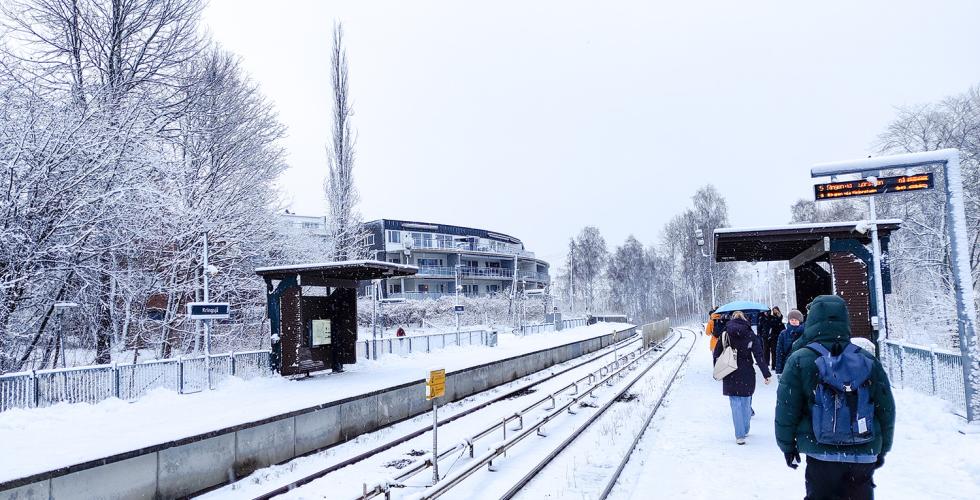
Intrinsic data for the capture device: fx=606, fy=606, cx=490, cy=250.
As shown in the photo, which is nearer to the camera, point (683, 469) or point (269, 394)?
point (683, 469)

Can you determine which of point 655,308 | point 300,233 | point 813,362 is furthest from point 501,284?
point 813,362

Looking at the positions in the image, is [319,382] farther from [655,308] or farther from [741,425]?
[655,308]

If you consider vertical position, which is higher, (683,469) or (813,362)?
(813,362)

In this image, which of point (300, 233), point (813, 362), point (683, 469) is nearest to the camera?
point (813, 362)

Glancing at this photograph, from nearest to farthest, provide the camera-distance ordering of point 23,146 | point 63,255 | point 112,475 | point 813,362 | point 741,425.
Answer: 1. point 813,362
2. point 112,475
3. point 741,425
4. point 23,146
5. point 63,255

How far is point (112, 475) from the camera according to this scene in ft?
24.0

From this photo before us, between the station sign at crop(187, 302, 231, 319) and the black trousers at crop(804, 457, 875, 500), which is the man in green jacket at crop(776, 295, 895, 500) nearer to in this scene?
the black trousers at crop(804, 457, 875, 500)

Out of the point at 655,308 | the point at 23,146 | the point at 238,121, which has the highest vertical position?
the point at 238,121

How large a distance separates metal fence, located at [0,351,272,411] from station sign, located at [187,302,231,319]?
1.07 metres

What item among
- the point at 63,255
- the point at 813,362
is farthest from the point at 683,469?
the point at 63,255

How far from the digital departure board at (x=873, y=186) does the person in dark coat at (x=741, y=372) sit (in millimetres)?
4300

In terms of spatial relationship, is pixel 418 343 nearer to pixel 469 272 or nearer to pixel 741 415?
pixel 741 415

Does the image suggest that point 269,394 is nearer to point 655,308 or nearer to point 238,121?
point 238,121

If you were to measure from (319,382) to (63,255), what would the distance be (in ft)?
21.3
